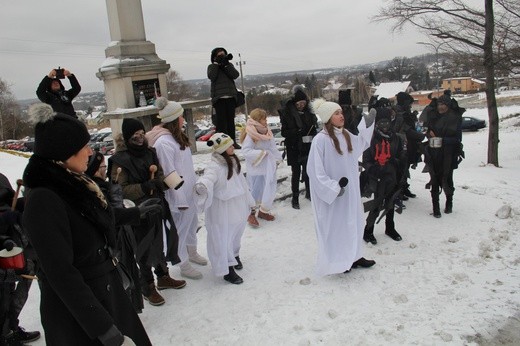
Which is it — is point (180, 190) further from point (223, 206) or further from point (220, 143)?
point (220, 143)

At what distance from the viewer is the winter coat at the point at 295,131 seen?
6.72 metres

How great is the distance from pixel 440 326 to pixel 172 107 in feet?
10.9

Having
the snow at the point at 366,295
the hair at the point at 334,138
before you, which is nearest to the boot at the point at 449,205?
the snow at the point at 366,295

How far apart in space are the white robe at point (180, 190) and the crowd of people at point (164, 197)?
12 millimetres

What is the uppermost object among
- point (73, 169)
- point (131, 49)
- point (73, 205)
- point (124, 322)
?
point (131, 49)

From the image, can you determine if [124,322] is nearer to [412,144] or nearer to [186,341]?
[186,341]

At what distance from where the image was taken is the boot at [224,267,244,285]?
174 inches

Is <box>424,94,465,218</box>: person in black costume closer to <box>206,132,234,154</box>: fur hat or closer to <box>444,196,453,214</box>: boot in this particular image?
<box>444,196,453,214</box>: boot

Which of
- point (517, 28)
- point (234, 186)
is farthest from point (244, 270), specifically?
point (517, 28)

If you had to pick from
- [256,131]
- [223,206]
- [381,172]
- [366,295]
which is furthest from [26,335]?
[381,172]

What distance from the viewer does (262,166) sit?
6176mm

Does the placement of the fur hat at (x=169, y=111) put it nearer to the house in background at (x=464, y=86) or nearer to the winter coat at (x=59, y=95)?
the winter coat at (x=59, y=95)

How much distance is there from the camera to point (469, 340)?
10.7ft

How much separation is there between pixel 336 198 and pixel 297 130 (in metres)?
2.54
